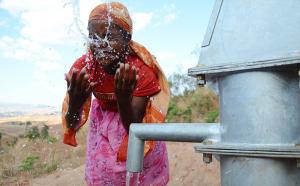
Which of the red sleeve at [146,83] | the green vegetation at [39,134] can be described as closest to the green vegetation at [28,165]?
the green vegetation at [39,134]

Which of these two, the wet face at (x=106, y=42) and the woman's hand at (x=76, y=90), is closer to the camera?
the woman's hand at (x=76, y=90)

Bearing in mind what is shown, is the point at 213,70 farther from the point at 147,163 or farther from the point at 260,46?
the point at 147,163

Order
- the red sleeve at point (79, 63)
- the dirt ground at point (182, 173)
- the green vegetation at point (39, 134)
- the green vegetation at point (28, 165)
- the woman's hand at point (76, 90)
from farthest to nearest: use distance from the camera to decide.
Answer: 1. the green vegetation at point (39, 134)
2. the green vegetation at point (28, 165)
3. the dirt ground at point (182, 173)
4. the red sleeve at point (79, 63)
5. the woman's hand at point (76, 90)

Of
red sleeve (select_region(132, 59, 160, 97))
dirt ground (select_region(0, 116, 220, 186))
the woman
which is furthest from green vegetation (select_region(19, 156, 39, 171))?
red sleeve (select_region(132, 59, 160, 97))

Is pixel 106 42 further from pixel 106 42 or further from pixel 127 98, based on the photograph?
pixel 127 98

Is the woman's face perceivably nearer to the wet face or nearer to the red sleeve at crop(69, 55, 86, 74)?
the wet face

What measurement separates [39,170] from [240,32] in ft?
21.5

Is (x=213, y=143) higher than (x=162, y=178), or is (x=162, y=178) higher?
(x=213, y=143)

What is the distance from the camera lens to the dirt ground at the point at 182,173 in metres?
5.36

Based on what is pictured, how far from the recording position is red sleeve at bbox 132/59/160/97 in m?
2.28

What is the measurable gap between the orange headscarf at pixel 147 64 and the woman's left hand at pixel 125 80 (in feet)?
1.36

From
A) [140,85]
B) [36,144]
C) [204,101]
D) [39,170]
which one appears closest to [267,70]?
[140,85]

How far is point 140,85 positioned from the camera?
2285 millimetres

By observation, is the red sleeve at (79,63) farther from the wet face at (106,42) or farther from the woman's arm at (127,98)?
the woman's arm at (127,98)
